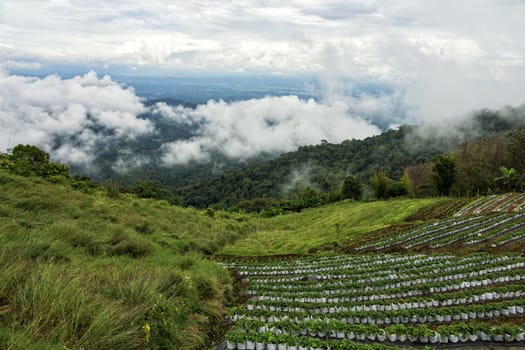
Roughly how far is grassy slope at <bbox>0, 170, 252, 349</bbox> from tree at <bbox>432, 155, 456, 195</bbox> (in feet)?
127

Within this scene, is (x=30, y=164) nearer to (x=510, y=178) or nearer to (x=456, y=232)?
(x=456, y=232)

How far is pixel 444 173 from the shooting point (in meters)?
43.6

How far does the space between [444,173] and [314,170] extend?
79.1 meters

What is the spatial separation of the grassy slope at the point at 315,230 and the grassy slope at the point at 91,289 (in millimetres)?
10147

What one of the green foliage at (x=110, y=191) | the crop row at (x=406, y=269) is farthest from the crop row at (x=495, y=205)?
the green foliage at (x=110, y=191)

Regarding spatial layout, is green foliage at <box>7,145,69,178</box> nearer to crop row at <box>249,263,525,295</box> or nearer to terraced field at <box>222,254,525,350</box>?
terraced field at <box>222,254,525,350</box>

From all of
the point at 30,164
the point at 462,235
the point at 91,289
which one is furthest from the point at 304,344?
the point at 30,164

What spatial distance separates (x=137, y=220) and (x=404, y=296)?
1548cm

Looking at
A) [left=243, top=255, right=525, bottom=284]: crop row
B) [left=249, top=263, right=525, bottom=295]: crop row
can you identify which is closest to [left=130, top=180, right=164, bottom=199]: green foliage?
[left=243, top=255, right=525, bottom=284]: crop row

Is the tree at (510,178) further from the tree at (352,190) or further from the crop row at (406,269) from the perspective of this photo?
the crop row at (406,269)

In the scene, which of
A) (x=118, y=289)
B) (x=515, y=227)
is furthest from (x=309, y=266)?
(x=515, y=227)

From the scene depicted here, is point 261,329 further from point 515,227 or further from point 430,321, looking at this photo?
point 515,227

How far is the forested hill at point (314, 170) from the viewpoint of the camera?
105062 millimetres

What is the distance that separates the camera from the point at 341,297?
1098cm
